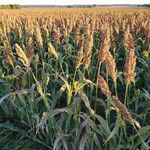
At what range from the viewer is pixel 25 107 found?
3932mm

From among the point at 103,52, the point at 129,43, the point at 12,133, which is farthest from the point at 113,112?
the point at 103,52

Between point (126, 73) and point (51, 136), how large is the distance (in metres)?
1.20

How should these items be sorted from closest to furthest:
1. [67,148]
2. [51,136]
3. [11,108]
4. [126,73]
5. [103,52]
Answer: [126,73] → [103,52] → [67,148] → [51,136] → [11,108]

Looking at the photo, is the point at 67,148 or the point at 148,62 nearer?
the point at 67,148

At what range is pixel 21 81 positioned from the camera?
449 centimetres

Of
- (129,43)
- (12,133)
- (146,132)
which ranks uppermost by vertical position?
(129,43)

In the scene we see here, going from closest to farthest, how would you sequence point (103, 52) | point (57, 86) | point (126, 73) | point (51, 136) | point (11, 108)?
point (126, 73), point (103, 52), point (51, 136), point (11, 108), point (57, 86)

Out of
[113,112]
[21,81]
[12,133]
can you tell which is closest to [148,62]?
[113,112]

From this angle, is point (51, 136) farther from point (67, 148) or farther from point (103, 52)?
point (103, 52)

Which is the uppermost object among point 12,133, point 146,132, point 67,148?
point 146,132

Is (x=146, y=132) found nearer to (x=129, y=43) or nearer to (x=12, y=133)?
(x=129, y=43)

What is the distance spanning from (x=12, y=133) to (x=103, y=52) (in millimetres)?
1633

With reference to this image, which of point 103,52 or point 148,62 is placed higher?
point 103,52

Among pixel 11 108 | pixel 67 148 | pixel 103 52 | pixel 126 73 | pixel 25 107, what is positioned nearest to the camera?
pixel 126 73
